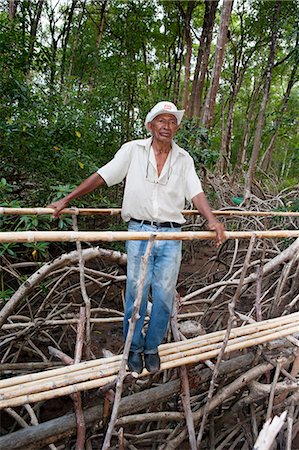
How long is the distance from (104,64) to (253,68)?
735 cm

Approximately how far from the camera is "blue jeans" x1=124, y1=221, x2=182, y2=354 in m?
1.59

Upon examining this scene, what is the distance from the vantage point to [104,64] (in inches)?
189

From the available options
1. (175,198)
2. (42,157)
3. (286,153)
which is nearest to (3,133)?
(42,157)

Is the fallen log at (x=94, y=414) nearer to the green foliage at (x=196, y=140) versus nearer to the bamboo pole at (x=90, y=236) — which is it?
the bamboo pole at (x=90, y=236)

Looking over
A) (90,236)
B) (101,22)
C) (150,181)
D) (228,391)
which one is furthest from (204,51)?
(90,236)

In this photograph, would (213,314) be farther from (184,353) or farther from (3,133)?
(3,133)

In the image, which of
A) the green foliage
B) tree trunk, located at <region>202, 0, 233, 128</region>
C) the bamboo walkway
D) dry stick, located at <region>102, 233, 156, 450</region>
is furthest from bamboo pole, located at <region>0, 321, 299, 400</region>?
tree trunk, located at <region>202, 0, 233, 128</region>

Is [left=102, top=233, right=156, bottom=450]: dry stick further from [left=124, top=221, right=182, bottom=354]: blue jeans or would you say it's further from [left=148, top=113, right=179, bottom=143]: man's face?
[left=148, top=113, right=179, bottom=143]: man's face

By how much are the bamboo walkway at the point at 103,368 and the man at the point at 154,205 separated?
11cm

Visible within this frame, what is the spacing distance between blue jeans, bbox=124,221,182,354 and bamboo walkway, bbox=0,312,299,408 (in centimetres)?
10

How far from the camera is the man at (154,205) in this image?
159 centimetres

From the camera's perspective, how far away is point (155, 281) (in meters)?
1.61

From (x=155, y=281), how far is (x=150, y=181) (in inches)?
17.5

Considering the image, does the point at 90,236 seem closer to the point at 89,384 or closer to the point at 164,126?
the point at 89,384
